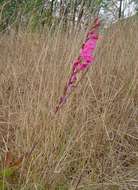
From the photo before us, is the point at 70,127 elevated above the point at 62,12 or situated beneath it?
situated beneath

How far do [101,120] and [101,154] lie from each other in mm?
170

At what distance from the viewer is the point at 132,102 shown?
6.61 feet

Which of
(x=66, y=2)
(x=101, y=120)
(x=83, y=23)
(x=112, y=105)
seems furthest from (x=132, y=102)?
(x=66, y=2)

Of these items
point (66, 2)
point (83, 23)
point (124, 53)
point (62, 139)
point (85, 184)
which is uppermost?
point (66, 2)

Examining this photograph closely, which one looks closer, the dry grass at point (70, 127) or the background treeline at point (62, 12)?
the dry grass at point (70, 127)

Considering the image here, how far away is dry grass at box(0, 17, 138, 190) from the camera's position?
142 cm

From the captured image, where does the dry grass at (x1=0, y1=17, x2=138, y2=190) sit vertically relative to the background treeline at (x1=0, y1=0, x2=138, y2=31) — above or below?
below

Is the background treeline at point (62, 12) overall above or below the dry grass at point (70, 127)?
above

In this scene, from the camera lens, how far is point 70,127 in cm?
164

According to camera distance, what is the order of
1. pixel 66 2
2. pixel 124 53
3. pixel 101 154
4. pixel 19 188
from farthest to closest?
pixel 124 53, pixel 66 2, pixel 101 154, pixel 19 188

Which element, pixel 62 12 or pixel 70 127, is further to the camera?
pixel 62 12

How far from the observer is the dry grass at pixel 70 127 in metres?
1.42

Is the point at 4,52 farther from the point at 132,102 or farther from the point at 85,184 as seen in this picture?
the point at 85,184

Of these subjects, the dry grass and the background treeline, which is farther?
the background treeline
